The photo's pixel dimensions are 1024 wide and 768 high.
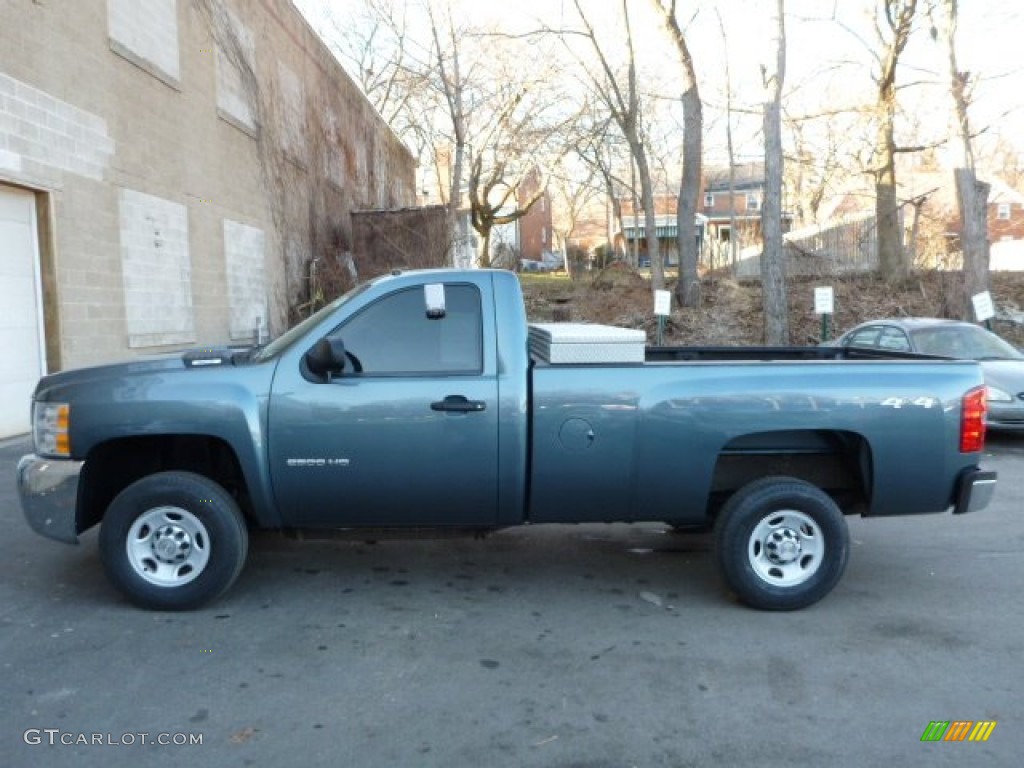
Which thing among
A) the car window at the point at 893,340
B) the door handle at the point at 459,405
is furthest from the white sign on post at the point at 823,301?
the door handle at the point at 459,405

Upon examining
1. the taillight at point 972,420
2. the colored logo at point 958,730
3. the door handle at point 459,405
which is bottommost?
the colored logo at point 958,730

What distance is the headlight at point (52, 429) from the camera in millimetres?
4508

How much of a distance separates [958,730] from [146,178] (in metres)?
11.8

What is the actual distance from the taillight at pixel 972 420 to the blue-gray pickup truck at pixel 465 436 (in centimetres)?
1

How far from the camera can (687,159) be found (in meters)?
18.8

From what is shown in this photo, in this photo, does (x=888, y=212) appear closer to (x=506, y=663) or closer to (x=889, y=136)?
(x=889, y=136)

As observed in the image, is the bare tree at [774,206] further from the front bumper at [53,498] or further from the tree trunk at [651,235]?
the front bumper at [53,498]

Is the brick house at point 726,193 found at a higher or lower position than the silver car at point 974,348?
Answer: higher

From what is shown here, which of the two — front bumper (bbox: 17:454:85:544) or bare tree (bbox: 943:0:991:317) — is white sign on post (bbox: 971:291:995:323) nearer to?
bare tree (bbox: 943:0:991:317)

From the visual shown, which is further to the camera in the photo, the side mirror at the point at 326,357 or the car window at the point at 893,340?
the car window at the point at 893,340

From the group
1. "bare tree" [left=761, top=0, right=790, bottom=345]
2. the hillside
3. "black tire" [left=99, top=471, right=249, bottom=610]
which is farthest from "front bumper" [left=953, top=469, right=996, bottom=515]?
the hillside

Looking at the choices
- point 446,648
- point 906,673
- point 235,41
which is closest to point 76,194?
point 235,41

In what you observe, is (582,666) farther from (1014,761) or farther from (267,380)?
(267,380)

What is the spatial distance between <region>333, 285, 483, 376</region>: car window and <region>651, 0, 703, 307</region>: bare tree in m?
15.2
